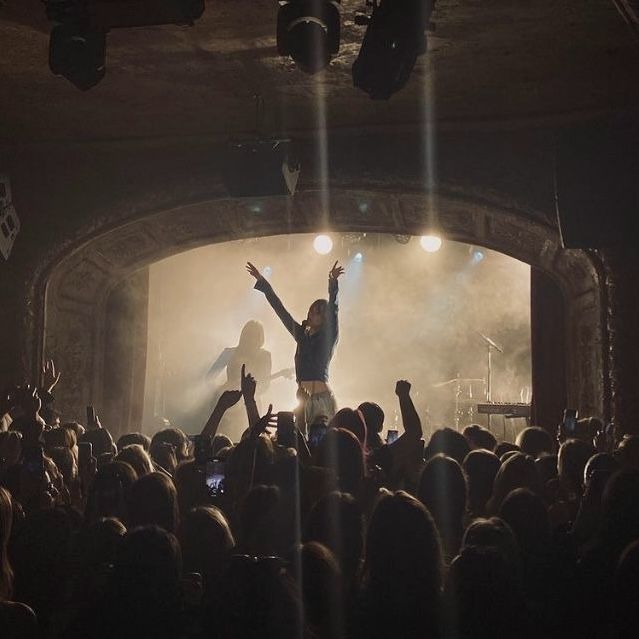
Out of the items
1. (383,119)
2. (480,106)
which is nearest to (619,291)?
(480,106)

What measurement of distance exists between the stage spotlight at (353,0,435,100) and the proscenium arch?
3.29 meters

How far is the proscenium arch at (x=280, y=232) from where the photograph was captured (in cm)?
816

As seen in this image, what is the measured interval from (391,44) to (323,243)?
1320 cm

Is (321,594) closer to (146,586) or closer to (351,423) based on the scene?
(146,586)

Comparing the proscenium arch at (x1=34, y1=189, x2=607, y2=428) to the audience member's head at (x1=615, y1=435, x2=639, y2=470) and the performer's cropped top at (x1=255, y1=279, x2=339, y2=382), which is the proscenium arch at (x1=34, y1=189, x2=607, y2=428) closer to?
the performer's cropped top at (x1=255, y1=279, x2=339, y2=382)

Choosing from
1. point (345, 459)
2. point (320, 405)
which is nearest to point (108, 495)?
point (345, 459)

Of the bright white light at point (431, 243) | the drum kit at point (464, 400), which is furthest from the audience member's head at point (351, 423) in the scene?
the bright white light at point (431, 243)

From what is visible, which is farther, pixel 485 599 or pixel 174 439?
pixel 174 439

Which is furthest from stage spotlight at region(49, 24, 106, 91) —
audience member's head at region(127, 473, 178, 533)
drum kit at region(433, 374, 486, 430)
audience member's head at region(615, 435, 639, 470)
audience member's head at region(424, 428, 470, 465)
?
drum kit at region(433, 374, 486, 430)

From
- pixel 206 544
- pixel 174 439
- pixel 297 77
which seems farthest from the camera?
pixel 297 77

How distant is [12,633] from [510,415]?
9.72 metres

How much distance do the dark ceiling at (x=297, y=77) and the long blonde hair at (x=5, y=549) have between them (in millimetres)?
3290

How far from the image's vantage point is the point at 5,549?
2863mm

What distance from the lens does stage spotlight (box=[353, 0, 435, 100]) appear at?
14.7 feet
